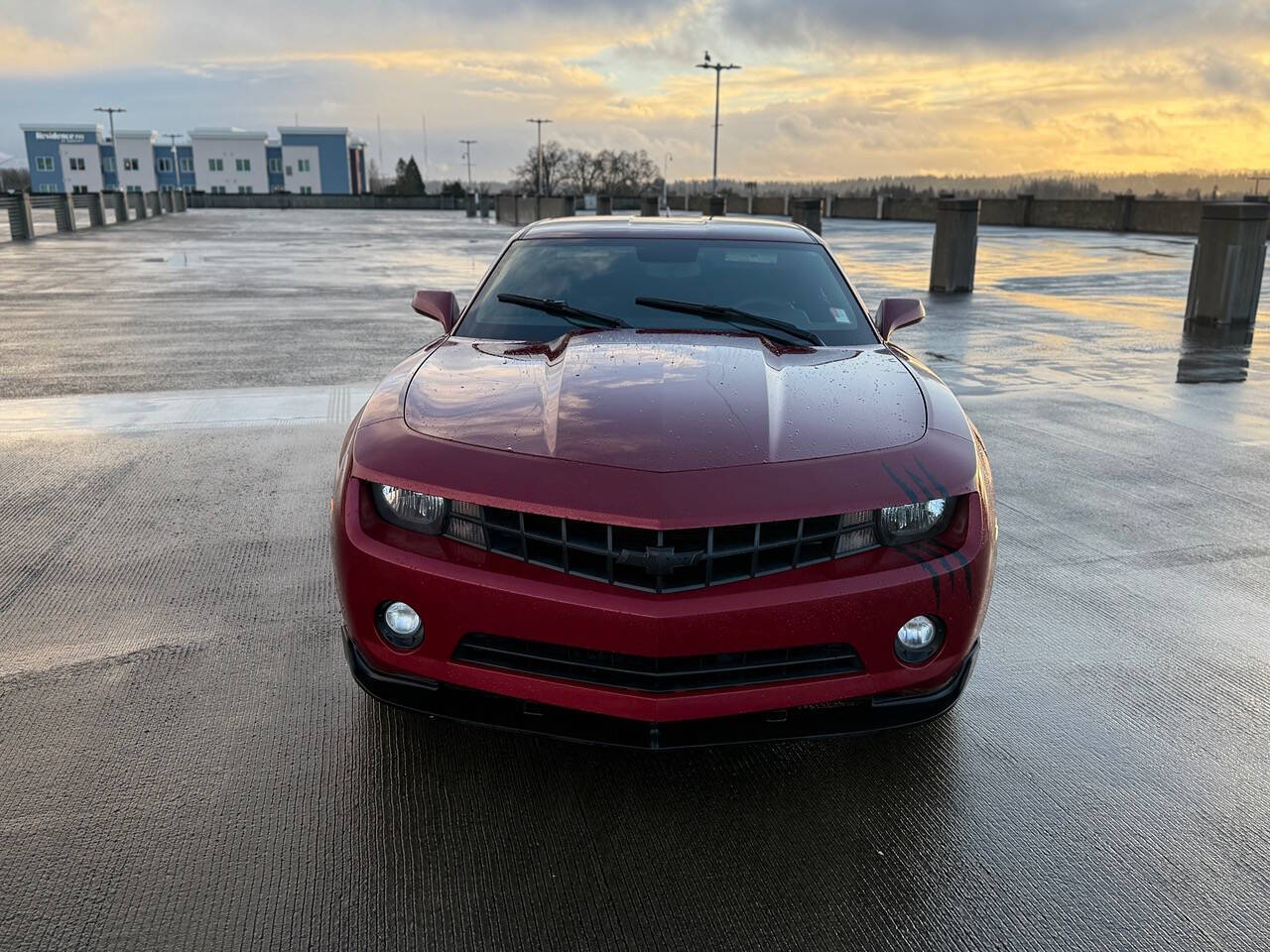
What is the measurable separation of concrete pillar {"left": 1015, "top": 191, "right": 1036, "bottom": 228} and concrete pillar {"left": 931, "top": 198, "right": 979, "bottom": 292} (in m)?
25.6

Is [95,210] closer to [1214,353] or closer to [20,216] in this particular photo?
[20,216]

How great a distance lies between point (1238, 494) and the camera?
542cm

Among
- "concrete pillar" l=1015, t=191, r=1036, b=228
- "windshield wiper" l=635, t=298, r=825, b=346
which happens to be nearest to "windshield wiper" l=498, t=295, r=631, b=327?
"windshield wiper" l=635, t=298, r=825, b=346

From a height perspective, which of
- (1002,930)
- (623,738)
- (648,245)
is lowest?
(1002,930)

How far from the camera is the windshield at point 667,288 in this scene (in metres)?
3.97

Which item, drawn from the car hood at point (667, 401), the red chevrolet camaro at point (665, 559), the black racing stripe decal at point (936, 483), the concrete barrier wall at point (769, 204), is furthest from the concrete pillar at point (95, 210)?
the black racing stripe decal at point (936, 483)

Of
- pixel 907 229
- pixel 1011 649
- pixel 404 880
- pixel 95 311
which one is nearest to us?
pixel 404 880

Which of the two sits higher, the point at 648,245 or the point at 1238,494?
the point at 648,245

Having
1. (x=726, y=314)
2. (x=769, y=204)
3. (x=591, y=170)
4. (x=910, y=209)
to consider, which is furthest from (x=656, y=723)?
(x=591, y=170)

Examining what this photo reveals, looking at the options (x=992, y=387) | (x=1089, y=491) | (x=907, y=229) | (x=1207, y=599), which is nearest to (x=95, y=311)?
(x=992, y=387)

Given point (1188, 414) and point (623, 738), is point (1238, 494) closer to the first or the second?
point (1188, 414)

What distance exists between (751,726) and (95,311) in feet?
43.1

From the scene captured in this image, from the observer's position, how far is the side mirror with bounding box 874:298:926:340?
166 inches

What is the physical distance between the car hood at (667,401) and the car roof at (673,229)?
0.99 meters
